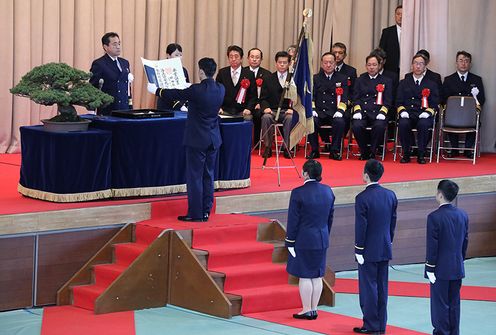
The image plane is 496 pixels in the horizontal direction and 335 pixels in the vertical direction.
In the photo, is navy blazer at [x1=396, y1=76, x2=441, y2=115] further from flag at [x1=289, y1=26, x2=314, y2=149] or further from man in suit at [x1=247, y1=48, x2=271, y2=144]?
flag at [x1=289, y1=26, x2=314, y2=149]

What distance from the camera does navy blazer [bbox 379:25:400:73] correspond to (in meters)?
14.5

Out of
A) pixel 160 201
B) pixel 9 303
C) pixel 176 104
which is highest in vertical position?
pixel 176 104

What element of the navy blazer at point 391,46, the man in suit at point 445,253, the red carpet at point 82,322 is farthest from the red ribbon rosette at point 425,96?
the red carpet at point 82,322

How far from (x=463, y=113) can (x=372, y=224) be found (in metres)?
5.24

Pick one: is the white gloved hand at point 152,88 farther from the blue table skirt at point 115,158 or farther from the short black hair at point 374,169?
the short black hair at point 374,169

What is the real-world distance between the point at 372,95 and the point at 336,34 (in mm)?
2101

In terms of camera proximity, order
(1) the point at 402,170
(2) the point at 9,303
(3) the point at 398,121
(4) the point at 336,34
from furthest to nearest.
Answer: (4) the point at 336,34, (3) the point at 398,121, (1) the point at 402,170, (2) the point at 9,303

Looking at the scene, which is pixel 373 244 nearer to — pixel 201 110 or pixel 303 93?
pixel 201 110

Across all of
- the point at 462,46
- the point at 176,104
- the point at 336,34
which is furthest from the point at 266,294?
the point at 336,34

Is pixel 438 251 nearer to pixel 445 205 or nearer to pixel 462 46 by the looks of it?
pixel 445 205

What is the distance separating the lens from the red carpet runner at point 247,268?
9109mm

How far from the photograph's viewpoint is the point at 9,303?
29.3ft

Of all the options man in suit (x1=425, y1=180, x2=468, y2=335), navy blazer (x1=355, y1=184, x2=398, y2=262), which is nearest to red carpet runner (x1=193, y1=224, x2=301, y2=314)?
navy blazer (x1=355, y1=184, x2=398, y2=262)

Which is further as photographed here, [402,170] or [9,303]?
[402,170]
